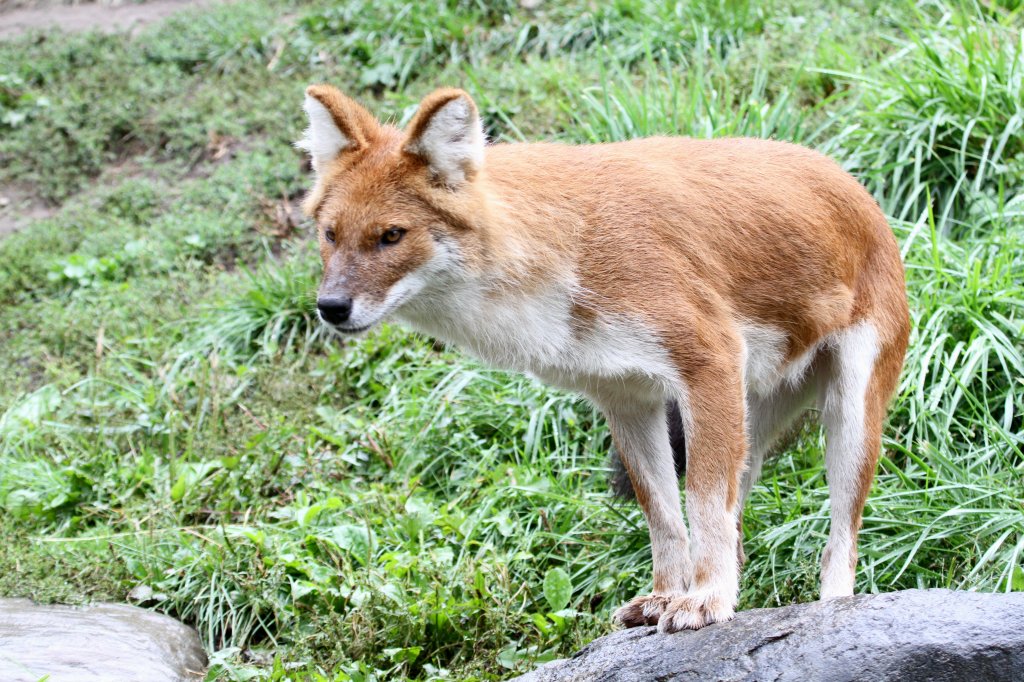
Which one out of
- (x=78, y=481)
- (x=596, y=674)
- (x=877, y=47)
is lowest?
(x=78, y=481)

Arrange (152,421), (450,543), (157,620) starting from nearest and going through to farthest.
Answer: (157,620)
(450,543)
(152,421)

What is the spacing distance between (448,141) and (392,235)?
432 millimetres

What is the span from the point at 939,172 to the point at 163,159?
6.86 metres

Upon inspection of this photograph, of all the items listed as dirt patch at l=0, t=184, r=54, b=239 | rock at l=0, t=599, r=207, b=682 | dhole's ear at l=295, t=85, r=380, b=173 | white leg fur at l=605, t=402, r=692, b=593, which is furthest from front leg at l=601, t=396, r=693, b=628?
dirt patch at l=0, t=184, r=54, b=239

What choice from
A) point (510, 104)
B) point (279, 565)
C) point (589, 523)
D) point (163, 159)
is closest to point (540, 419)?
point (589, 523)

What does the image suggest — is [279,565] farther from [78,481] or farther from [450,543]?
[78,481]

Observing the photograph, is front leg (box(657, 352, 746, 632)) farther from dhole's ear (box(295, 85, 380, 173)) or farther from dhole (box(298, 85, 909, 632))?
dhole's ear (box(295, 85, 380, 173))

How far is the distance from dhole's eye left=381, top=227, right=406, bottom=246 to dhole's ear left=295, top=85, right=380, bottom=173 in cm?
47

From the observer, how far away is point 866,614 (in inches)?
151

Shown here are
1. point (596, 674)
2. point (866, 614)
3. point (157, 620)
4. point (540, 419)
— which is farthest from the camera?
point (540, 419)

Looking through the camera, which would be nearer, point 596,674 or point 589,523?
point 596,674

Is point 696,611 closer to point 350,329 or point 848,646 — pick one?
point 848,646

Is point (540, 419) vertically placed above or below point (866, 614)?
below

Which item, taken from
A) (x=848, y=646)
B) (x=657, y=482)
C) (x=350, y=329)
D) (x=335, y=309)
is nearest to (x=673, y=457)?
(x=657, y=482)
